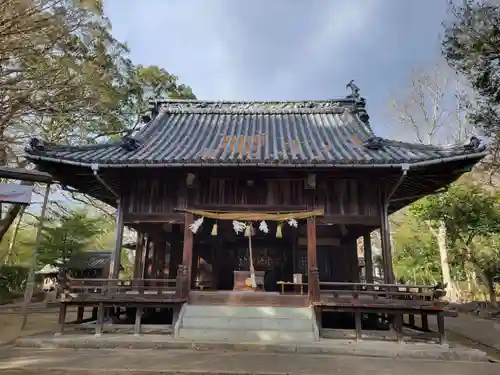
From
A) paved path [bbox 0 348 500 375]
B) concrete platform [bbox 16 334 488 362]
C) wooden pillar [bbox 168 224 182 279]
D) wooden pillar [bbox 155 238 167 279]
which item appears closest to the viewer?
paved path [bbox 0 348 500 375]

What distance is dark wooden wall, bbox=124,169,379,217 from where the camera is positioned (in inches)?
456

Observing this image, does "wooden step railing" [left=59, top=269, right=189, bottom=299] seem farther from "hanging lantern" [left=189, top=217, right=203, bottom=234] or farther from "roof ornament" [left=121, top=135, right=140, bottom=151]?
"roof ornament" [left=121, top=135, right=140, bottom=151]

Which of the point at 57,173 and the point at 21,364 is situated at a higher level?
the point at 57,173

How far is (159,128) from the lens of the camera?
15.3 metres

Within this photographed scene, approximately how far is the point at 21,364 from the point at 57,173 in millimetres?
5898

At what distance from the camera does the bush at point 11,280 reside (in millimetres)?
29328

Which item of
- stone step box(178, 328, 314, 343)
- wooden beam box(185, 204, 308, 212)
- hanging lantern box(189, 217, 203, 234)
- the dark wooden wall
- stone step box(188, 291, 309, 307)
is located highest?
the dark wooden wall

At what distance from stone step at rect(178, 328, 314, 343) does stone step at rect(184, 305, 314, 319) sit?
0.55 m

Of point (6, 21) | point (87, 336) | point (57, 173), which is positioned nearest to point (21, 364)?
point (87, 336)

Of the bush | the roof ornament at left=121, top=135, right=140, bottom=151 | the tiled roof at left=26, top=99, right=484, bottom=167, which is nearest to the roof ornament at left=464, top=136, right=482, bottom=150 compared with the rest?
the tiled roof at left=26, top=99, right=484, bottom=167

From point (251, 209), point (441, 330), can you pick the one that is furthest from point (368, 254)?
point (251, 209)

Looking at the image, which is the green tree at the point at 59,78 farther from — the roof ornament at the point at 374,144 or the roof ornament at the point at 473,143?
the roof ornament at the point at 473,143

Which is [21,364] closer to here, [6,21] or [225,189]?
[225,189]

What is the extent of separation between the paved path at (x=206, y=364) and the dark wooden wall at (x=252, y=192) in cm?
455
